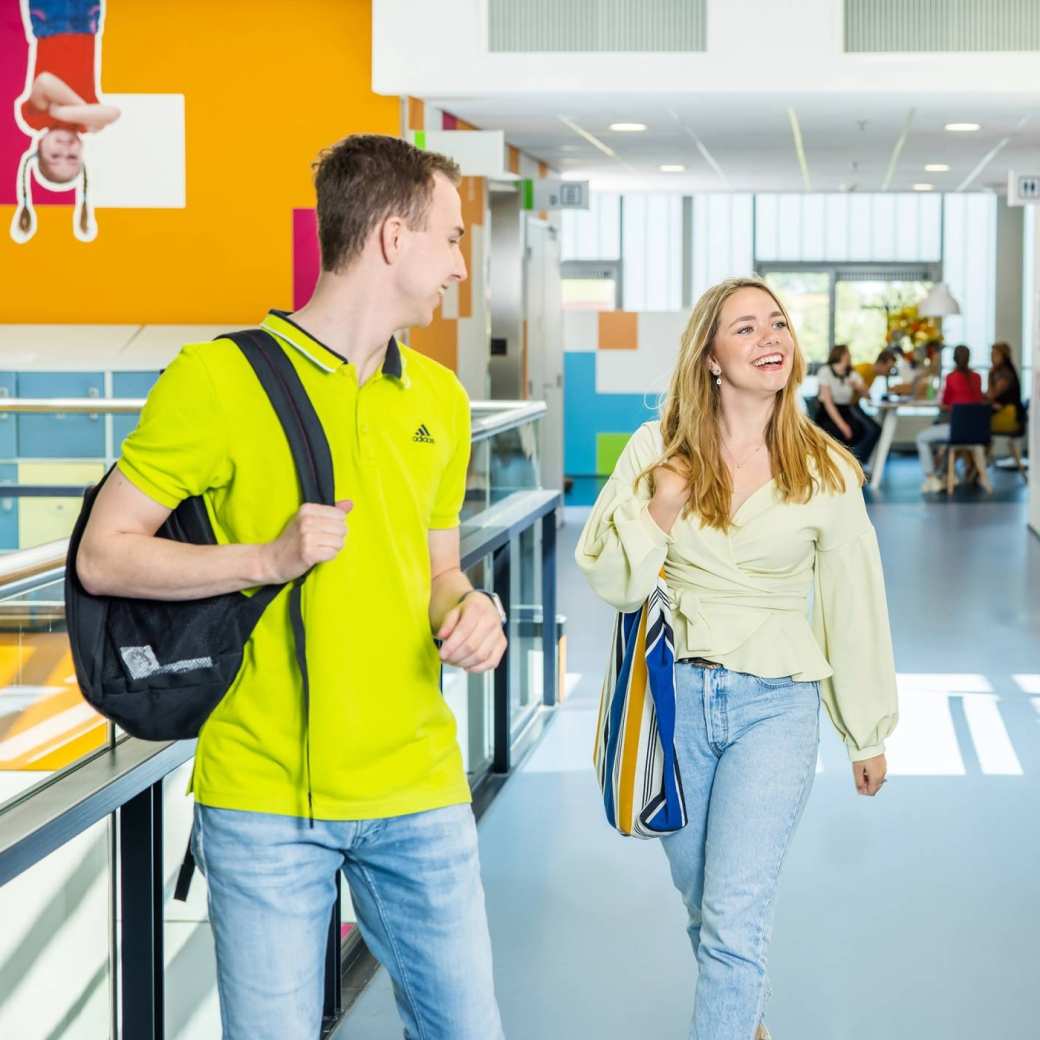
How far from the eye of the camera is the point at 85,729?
2439mm

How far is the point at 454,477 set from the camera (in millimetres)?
2082

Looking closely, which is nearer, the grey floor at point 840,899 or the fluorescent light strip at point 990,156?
the grey floor at point 840,899

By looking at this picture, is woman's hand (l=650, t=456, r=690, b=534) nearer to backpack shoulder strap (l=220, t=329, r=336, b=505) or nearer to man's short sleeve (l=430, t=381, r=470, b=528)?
man's short sleeve (l=430, t=381, r=470, b=528)

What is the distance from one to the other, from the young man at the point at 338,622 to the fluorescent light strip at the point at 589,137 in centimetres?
795

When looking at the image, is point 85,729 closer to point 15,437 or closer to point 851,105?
point 15,437

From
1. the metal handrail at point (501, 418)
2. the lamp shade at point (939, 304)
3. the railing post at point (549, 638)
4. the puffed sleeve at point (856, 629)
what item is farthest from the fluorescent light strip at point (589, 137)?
the puffed sleeve at point (856, 629)

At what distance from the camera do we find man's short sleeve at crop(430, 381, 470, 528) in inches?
81.4

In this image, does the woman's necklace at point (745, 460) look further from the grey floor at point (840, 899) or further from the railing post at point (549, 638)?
the railing post at point (549, 638)

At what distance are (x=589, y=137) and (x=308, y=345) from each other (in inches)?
370

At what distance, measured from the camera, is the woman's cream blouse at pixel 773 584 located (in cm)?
281

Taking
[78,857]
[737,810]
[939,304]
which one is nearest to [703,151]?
[939,304]

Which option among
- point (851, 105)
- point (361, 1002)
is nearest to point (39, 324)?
point (851, 105)

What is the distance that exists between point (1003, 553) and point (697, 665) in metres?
8.86

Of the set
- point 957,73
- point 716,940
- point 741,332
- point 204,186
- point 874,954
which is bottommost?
point 874,954
